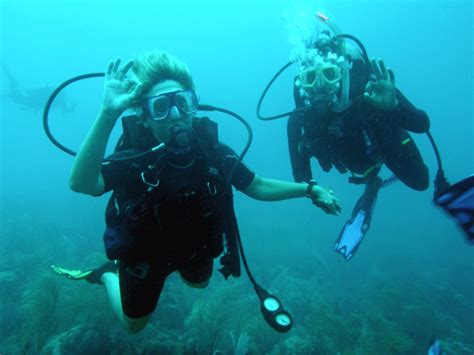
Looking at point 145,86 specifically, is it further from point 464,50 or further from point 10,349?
point 464,50

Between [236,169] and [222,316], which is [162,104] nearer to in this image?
[236,169]

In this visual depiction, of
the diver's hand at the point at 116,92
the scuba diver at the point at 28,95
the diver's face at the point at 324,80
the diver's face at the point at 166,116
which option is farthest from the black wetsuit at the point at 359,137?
the scuba diver at the point at 28,95

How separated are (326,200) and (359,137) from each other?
173 centimetres

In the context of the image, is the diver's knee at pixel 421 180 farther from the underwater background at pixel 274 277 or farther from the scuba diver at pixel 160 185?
the scuba diver at pixel 160 185

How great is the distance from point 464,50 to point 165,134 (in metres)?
103

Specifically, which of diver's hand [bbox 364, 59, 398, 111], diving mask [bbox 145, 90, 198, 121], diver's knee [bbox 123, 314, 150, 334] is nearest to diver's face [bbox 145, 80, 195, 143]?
diving mask [bbox 145, 90, 198, 121]

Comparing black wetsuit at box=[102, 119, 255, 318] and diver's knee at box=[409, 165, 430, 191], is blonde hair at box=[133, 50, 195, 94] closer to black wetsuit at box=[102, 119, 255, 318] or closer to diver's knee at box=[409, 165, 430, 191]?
black wetsuit at box=[102, 119, 255, 318]

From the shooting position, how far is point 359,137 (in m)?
4.29

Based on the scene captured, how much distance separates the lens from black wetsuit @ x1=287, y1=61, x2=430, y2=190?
4.16 meters

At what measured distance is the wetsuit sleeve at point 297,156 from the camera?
179 inches

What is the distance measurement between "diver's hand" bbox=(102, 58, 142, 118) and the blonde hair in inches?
14.0

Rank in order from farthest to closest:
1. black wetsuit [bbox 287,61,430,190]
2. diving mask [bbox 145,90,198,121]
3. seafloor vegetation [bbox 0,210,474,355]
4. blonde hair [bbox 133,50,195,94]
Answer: seafloor vegetation [bbox 0,210,474,355], black wetsuit [bbox 287,61,430,190], blonde hair [bbox 133,50,195,94], diving mask [bbox 145,90,198,121]

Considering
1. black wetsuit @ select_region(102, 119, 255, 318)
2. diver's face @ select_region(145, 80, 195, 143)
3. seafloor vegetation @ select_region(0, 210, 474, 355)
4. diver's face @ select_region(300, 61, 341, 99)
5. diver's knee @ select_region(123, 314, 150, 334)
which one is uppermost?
diver's face @ select_region(300, 61, 341, 99)

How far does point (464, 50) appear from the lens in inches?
3184
